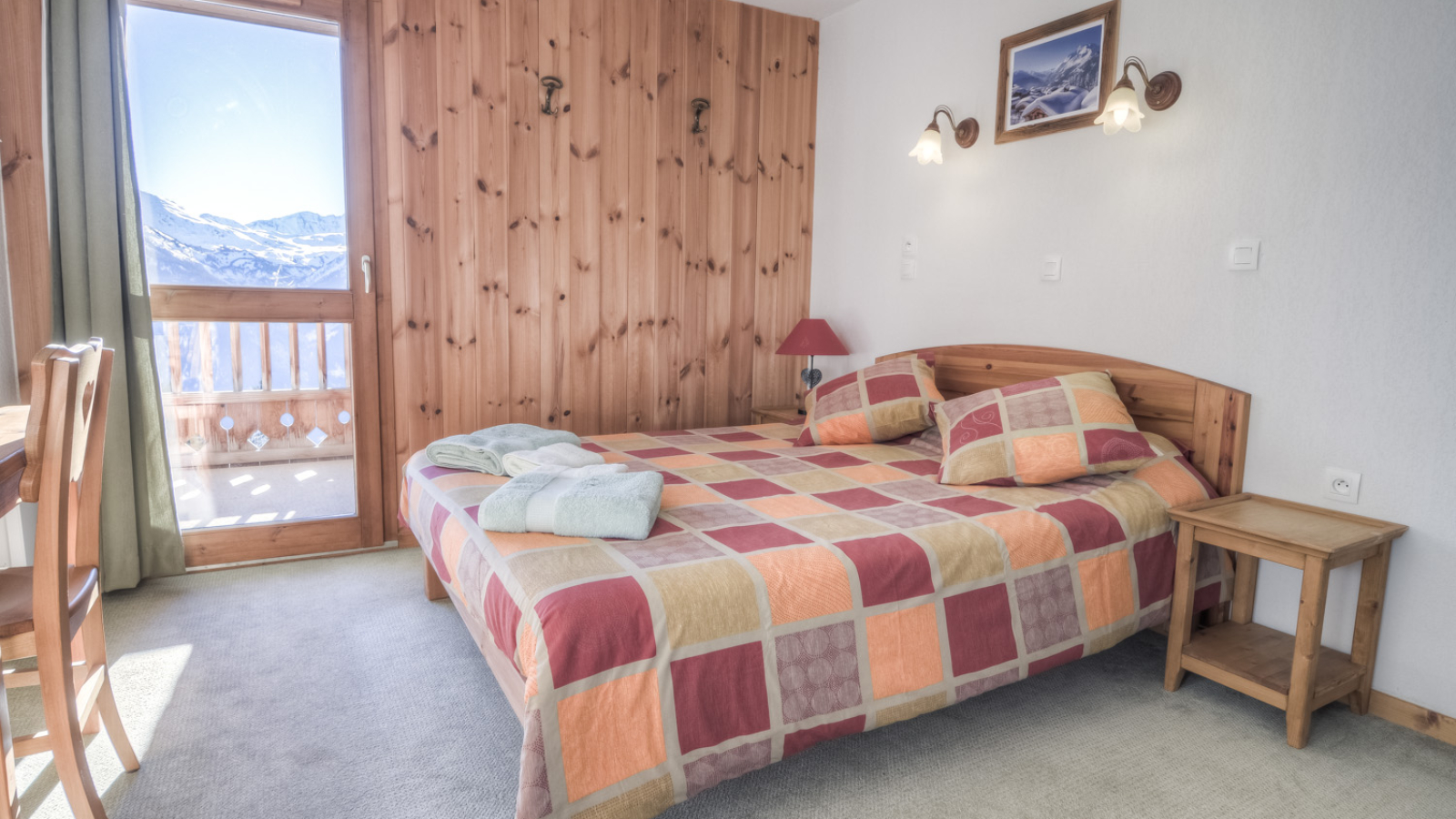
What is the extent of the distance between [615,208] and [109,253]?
6.41ft

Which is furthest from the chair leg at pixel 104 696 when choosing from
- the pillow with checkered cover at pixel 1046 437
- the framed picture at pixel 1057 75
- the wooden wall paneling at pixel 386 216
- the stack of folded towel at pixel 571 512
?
the framed picture at pixel 1057 75

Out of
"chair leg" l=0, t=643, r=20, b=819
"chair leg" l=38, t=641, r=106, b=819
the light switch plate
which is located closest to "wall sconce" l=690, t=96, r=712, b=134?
the light switch plate

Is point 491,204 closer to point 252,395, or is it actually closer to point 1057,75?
point 252,395

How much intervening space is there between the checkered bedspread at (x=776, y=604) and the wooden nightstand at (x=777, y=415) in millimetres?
1280

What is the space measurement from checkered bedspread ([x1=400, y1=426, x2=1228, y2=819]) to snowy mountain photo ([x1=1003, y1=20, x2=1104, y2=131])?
1.32 meters

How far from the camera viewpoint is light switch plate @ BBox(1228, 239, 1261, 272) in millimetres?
2381

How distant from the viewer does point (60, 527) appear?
1.40 meters

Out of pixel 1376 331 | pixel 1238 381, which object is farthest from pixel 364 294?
pixel 1376 331

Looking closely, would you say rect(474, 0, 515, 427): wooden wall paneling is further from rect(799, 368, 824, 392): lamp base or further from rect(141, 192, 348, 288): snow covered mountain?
rect(799, 368, 824, 392): lamp base

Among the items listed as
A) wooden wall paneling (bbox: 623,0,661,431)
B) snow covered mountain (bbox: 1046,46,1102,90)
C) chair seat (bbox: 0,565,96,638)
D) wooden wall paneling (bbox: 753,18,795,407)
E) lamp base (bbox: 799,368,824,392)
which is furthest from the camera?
wooden wall paneling (bbox: 753,18,795,407)

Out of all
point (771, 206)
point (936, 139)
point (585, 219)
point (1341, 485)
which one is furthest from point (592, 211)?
point (1341, 485)

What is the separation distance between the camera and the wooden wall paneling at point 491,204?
11.0ft

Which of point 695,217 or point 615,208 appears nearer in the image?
point 615,208

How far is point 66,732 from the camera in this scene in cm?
145
